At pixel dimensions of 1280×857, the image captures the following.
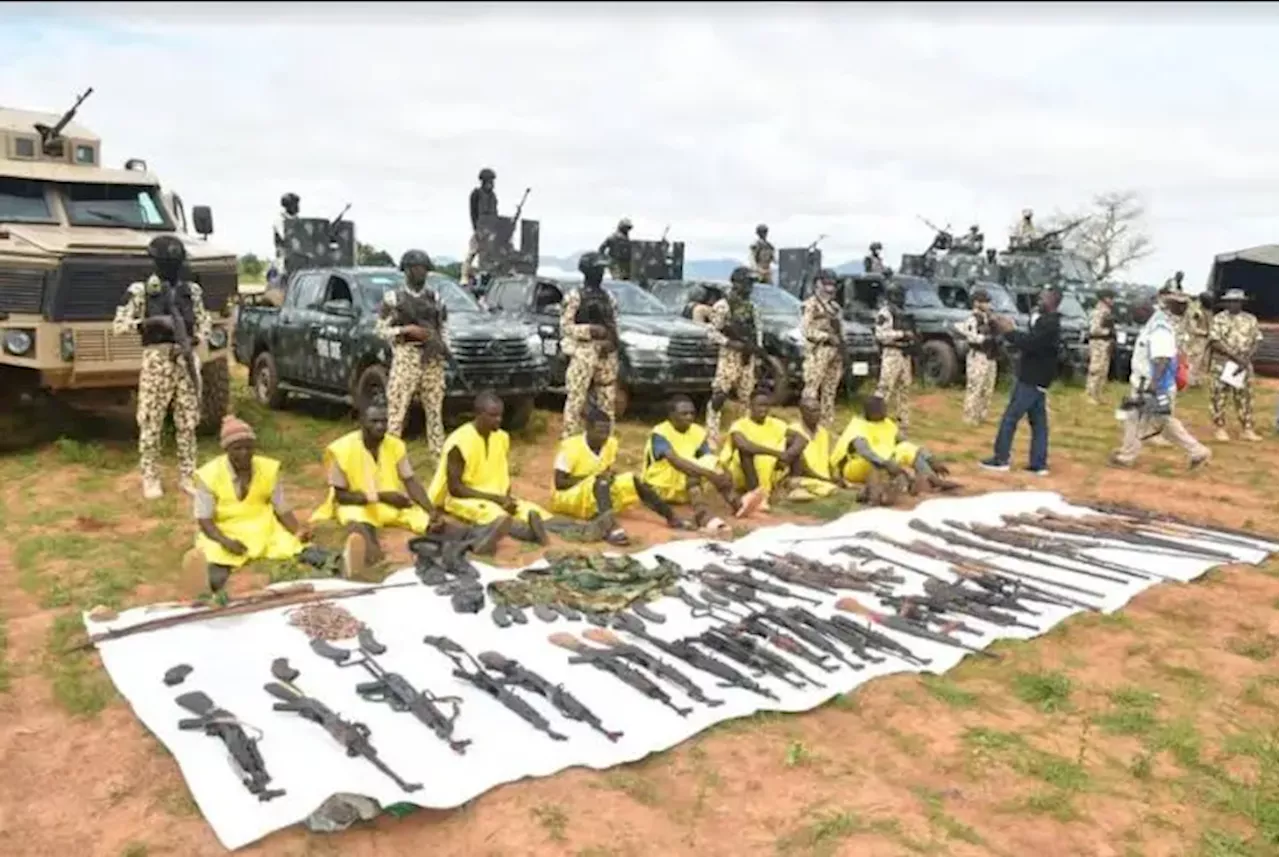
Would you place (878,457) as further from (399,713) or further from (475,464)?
(399,713)

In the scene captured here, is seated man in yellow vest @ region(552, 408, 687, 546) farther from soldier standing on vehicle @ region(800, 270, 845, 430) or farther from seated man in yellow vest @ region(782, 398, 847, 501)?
soldier standing on vehicle @ region(800, 270, 845, 430)

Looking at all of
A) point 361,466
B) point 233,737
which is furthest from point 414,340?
point 233,737

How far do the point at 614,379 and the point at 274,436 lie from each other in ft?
11.6

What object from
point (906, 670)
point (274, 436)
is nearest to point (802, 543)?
point (906, 670)

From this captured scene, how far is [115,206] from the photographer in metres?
10.1

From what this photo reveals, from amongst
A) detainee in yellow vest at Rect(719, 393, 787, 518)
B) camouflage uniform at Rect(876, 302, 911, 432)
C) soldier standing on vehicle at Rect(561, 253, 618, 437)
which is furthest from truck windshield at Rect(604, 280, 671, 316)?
detainee in yellow vest at Rect(719, 393, 787, 518)

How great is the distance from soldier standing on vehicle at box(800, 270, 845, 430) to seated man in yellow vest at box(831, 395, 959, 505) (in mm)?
1780

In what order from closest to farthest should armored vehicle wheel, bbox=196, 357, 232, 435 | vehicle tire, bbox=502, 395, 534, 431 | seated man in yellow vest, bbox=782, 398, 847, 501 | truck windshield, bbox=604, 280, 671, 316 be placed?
seated man in yellow vest, bbox=782, 398, 847, 501
armored vehicle wheel, bbox=196, 357, 232, 435
vehicle tire, bbox=502, 395, 534, 431
truck windshield, bbox=604, 280, 671, 316

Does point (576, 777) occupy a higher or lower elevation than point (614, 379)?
lower

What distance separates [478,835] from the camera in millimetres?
3828

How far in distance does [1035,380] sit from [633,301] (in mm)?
4890

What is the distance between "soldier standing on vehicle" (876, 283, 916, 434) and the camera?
11.7m

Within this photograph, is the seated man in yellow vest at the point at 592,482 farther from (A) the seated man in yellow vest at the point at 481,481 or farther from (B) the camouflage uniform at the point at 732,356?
(B) the camouflage uniform at the point at 732,356

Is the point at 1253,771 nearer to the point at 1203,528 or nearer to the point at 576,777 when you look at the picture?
the point at 576,777
